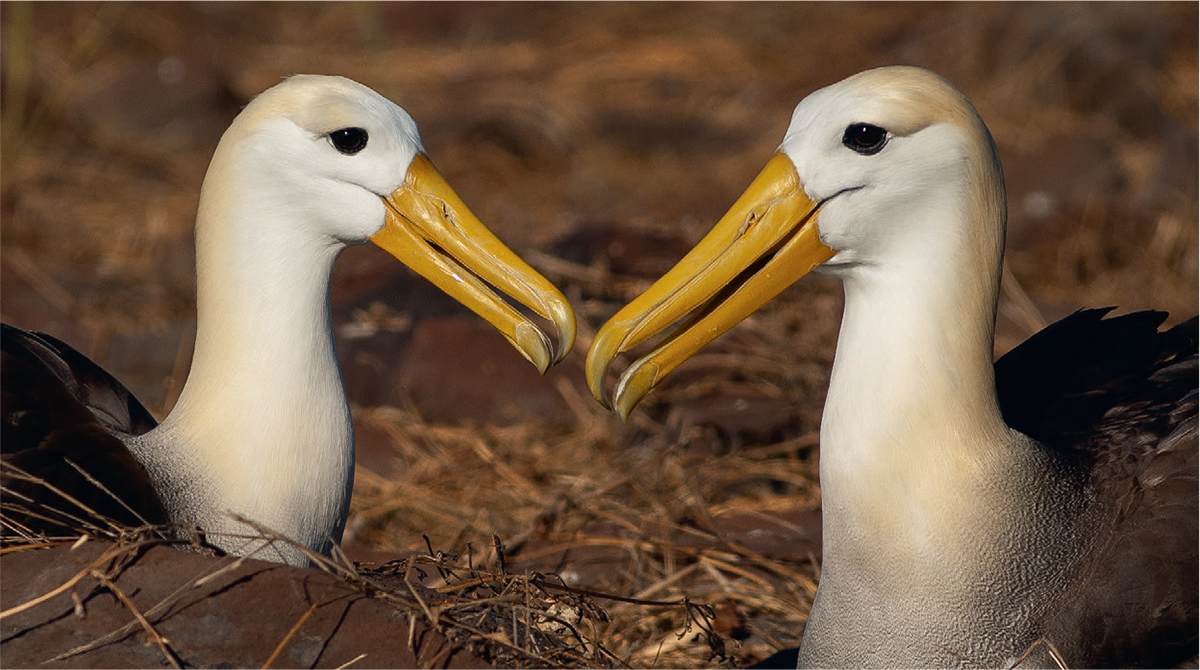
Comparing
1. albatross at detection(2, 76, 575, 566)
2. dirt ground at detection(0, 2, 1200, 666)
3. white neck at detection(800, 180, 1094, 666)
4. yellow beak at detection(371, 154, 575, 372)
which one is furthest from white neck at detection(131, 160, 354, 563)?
white neck at detection(800, 180, 1094, 666)

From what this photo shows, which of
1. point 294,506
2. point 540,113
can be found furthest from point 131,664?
point 540,113

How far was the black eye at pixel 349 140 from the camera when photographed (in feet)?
11.6

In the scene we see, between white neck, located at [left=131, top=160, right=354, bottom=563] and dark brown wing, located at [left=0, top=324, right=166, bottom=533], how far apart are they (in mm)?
120

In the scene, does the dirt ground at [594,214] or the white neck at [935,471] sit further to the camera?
the dirt ground at [594,214]

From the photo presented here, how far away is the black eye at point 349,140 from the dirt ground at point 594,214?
1.32 metres

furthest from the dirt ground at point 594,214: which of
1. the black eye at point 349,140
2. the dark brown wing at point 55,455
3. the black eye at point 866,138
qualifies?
the black eye at point 866,138

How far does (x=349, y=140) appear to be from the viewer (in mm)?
3549

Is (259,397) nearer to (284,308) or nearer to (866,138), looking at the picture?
(284,308)

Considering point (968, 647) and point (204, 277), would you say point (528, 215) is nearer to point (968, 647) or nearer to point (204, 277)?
point (204, 277)

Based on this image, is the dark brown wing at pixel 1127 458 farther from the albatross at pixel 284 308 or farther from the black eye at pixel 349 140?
the black eye at pixel 349 140

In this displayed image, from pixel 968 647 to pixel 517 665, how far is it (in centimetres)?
115

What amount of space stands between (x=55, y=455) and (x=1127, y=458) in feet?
9.08

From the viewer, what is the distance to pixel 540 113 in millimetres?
11969

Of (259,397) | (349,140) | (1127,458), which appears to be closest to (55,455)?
(259,397)
